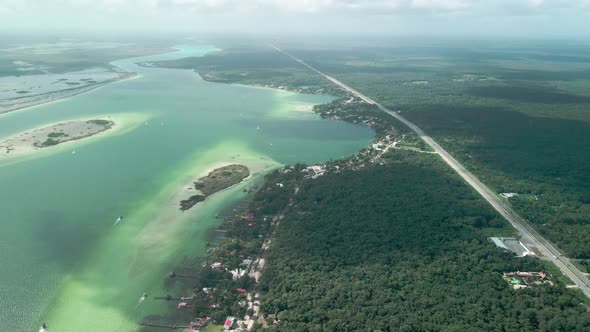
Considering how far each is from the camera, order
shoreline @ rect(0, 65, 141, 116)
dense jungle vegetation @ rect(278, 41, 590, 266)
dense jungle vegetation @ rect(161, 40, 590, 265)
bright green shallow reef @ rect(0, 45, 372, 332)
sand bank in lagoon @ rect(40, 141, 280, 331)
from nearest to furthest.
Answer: sand bank in lagoon @ rect(40, 141, 280, 331) < bright green shallow reef @ rect(0, 45, 372, 332) < dense jungle vegetation @ rect(278, 41, 590, 266) < dense jungle vegetation @ rect(161, 40, 590, 265) < shoreline @ rect(0, 65, 141, 116)

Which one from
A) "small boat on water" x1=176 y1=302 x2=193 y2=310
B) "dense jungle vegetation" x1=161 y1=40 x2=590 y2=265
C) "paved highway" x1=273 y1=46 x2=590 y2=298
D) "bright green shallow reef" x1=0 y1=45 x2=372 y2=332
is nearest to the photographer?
"small boat on water" x1=176 y1=302 x2=193 y2=310

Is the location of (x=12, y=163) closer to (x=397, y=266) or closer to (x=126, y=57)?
(x=397, y=266)

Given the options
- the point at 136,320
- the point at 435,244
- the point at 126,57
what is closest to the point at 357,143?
the point at 435,244

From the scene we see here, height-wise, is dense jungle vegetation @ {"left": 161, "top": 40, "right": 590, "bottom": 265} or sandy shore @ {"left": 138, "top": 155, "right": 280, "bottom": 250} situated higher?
dense jungle vegetation @ {"left": 161, "top": 40, "right": 590, "bottom": 265}

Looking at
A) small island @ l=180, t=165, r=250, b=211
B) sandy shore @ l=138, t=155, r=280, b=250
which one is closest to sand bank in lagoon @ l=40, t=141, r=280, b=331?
sandy shore @ l=138, t=155, r=280, b=250

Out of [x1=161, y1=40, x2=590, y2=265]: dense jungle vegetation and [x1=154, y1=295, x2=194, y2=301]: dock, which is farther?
[x1=161, y1=40, x2=590, y2=265]: dense jungle vegetation

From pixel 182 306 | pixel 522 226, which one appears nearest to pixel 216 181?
→ pixel 182 306

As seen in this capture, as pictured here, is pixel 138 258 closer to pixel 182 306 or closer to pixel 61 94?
pixel 182 306

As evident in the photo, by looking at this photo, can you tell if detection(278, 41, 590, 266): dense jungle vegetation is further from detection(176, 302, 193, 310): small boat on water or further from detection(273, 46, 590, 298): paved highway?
detection(176, 302, 193, 310): small boat on water
